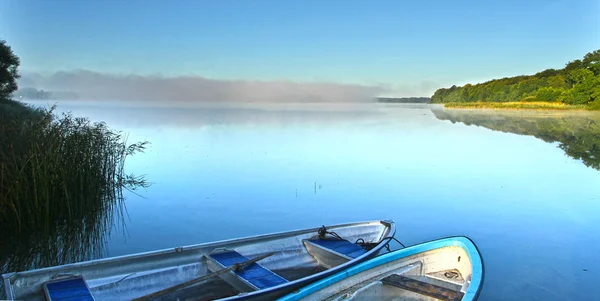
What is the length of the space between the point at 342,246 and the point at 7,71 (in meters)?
20.1

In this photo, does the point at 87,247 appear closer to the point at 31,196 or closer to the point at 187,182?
the point at 31,196

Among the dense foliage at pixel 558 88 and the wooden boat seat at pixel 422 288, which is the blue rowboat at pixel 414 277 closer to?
the wooden boat seat at pixel 422 288

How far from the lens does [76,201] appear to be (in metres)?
7.53

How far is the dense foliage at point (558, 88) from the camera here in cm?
4938

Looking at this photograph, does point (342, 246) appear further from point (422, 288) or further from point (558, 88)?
point (558, 88)

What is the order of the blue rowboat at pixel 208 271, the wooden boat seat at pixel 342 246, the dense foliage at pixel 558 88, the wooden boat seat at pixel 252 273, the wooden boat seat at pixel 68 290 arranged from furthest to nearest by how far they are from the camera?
the dense foliage at pixel 558 88 → the wooden boat seat at pixel 342 246 → the wooden boat seat at pixel 252 273 → the blue rowboat at pixel 208 271 → the wooden boat seat at pixel 68 290

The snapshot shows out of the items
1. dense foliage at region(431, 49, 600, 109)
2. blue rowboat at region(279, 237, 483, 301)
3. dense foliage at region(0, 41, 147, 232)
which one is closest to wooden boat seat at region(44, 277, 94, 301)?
blue rowboat at region(279, 237, 483, 301)

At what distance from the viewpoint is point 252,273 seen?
469 cm

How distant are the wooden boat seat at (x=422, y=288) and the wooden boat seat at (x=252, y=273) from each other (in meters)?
1.02

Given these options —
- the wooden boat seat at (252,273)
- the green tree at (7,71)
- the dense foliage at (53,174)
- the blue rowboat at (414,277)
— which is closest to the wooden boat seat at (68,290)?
the wooden boat seat at (252,273)

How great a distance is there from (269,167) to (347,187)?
321 cm

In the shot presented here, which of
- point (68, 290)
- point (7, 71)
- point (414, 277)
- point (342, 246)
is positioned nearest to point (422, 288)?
point (414, 277)

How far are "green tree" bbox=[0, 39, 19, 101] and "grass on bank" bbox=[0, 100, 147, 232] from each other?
46.2 ft

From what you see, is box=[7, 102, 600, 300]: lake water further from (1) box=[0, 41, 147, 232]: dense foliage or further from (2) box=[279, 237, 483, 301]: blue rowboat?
(1) box=[0, 41, 147, 232]: dense foliage
